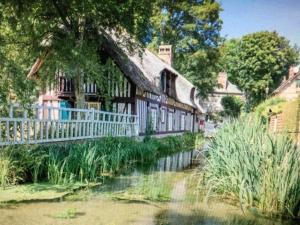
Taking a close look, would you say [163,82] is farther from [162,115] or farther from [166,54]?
[166,54]

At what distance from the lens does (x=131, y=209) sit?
709 cm

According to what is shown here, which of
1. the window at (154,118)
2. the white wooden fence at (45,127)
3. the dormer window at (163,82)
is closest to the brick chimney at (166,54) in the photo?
the dormer window at (163,82)

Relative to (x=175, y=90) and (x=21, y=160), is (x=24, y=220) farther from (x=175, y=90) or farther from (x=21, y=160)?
(x=175, y=90)

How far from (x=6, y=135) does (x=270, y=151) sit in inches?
240

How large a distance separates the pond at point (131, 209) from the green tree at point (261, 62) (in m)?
40.2

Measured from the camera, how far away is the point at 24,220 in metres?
5.83

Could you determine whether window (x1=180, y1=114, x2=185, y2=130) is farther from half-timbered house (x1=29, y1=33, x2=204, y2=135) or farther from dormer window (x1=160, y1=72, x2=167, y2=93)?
dormer window (x1=160, y1=72, x2=167, y2=93)

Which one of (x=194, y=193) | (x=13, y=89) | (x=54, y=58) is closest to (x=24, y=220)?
(x=13, y=89)

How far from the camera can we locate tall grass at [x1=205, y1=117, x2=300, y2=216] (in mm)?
6883

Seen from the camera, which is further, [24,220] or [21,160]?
[21,160]

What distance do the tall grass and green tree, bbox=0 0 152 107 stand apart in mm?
8065

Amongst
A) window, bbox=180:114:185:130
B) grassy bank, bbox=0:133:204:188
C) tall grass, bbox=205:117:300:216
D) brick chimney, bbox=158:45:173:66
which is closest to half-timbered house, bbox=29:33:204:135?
window, bbox=180:114:185:130

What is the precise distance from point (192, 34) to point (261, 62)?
1394 cm

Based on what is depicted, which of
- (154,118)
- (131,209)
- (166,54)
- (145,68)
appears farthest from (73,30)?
(166,54)
